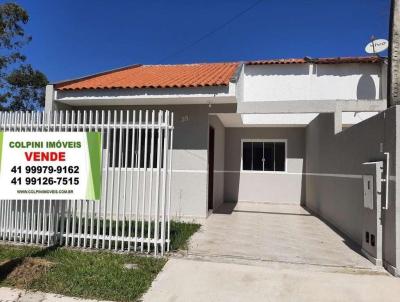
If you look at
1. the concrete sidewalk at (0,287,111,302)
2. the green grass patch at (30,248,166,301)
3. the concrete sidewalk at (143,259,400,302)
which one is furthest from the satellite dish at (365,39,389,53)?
the concrete sidewalk at (0,287,111,302)

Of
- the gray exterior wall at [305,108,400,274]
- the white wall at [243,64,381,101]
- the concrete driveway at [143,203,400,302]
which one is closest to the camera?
the concrete driveway at [143,203,400,302]

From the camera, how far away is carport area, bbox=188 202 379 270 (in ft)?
19.4

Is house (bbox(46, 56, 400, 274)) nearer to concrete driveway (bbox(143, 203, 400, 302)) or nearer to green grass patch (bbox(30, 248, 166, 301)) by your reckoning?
concrete driveway (bbox(143, 203, 400, 302))

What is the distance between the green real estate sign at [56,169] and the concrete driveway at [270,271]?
2.00 meters

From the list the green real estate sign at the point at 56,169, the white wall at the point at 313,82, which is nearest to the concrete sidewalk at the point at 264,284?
the green real estate sign at the point at 56,169

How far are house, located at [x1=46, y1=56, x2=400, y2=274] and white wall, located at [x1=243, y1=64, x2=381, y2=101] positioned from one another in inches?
1.5

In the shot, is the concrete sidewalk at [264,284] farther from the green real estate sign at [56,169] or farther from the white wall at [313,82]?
the white wall at [313,82]

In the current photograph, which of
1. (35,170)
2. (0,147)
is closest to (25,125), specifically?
(0,147)

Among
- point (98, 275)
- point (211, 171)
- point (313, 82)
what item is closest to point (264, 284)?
point (98, 275)

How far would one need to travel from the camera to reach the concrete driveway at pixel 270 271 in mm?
4445

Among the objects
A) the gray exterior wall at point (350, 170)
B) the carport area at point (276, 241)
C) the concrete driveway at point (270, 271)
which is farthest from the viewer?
the carport area at point (276, 241)

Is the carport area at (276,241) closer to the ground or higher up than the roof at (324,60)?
closer to the ground

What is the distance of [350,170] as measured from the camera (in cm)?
761

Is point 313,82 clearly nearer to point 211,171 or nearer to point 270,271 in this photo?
point 211,171
